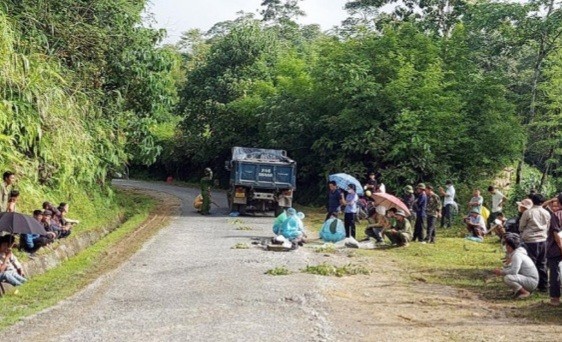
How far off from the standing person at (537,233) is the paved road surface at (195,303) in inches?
134

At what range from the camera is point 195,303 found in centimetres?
1034

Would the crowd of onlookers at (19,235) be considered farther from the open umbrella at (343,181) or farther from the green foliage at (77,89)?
the open umbrella at (343,181)

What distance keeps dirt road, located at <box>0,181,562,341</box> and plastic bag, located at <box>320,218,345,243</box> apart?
2990mm

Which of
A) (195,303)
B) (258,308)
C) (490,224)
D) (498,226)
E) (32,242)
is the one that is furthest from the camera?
(490,224)

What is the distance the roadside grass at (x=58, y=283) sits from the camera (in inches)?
411

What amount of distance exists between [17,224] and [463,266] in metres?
9.13

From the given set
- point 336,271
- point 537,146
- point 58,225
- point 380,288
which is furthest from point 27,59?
point 537,146

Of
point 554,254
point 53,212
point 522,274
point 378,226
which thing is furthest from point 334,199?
point 554,254

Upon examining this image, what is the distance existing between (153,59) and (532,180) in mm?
16367

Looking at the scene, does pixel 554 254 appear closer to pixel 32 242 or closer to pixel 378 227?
pixel 378 227

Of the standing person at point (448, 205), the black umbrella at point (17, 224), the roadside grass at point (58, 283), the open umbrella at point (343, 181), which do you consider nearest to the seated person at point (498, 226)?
the standing person at point (448, 205)

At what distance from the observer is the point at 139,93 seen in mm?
25062

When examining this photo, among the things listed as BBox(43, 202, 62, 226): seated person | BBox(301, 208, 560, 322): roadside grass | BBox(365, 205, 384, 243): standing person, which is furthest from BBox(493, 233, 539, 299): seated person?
BBox(43, 202, 62, 226): seated person

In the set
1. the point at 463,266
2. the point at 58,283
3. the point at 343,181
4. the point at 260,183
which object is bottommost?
the point at 58,283
